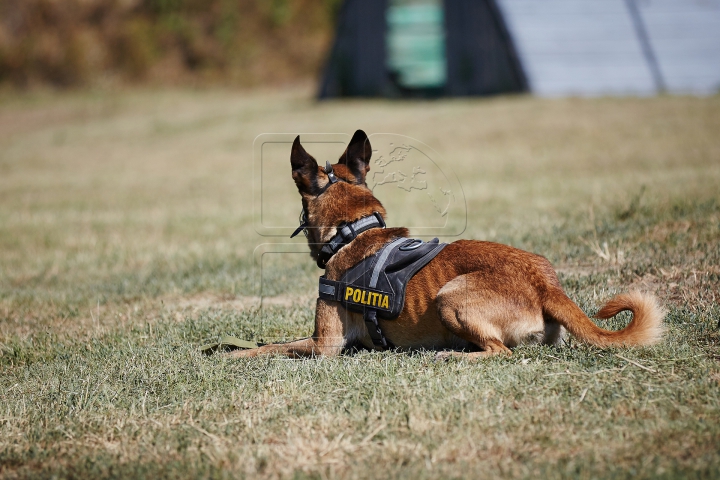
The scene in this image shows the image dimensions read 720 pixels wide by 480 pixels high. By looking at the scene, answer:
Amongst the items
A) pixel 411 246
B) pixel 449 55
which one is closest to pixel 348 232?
pixel 411 246

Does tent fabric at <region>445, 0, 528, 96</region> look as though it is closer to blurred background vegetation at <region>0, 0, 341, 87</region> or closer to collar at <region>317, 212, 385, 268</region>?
blurred background vegetation at <region>0, 0, 341, 87</region>

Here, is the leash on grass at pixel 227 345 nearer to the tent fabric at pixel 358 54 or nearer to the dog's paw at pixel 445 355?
the dog's paw at pixel 445 355

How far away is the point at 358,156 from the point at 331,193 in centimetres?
32

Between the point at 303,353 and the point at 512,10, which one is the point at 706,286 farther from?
the point at 512,10

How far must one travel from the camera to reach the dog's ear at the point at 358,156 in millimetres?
4574

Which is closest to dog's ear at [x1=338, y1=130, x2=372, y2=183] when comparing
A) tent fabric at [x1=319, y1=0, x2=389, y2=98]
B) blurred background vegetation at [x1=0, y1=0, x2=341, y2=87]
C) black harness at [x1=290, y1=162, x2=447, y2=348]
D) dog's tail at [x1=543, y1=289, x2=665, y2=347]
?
black harness at [x1=290, y1=162, x2=447, y2=348]

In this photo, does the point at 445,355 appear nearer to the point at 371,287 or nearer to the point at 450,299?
the point at 450,299

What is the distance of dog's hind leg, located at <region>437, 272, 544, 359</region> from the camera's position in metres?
4.10

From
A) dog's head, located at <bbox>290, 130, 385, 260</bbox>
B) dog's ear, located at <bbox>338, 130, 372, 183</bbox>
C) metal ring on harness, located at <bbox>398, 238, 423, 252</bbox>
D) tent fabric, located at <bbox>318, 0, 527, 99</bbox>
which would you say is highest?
tent fabric, located at <bbox>318, 0, 527, 99</bbox>

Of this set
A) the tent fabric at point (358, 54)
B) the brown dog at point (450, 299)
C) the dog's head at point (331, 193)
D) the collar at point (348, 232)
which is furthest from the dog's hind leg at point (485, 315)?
the tent fabric at point (358, 54)

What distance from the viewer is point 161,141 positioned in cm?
2153

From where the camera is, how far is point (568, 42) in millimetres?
20719

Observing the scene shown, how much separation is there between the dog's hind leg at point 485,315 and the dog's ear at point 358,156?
0.99 m

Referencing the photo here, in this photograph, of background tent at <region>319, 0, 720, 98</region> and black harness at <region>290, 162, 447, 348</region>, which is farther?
background tent at <region>319, 0, 720, 98</region>
